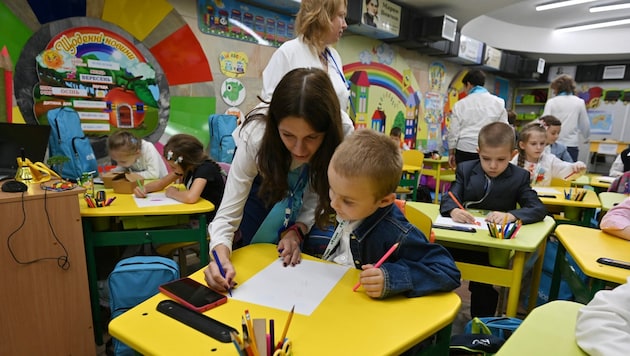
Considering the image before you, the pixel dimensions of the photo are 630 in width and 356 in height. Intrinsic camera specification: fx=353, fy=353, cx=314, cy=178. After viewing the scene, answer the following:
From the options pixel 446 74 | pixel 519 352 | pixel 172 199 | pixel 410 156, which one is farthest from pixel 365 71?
pixel 519 352

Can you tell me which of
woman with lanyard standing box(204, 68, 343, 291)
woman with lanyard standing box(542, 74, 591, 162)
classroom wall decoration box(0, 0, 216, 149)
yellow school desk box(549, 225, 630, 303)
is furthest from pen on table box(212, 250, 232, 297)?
woman with lanyard standing box(542, 74, 591, 162)

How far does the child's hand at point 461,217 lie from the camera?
163 centimetres

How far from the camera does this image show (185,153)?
209 cm

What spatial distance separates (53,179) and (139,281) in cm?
71

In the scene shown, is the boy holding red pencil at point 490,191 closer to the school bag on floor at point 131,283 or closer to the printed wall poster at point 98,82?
the school bag on floor at point 131,283

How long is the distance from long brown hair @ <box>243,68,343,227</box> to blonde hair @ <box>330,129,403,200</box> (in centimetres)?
14

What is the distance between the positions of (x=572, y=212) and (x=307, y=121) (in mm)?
2252

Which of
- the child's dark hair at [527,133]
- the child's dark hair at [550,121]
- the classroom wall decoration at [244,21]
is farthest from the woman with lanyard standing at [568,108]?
the classroom wall decoration at [244,21]

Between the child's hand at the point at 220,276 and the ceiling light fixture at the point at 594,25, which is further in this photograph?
the ceiling light fixture at the point at 594,25

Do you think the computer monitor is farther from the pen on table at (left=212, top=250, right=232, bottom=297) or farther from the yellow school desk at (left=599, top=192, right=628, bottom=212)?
the yellow school desk at (left=599, top=192, right=628, bottom=212)

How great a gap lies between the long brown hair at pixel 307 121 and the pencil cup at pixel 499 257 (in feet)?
2.59

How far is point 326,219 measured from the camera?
1.23 meters

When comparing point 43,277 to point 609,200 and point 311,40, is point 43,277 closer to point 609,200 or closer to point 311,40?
point 311,40

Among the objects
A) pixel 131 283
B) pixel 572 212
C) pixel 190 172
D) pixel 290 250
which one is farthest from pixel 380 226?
pixel 572 212
